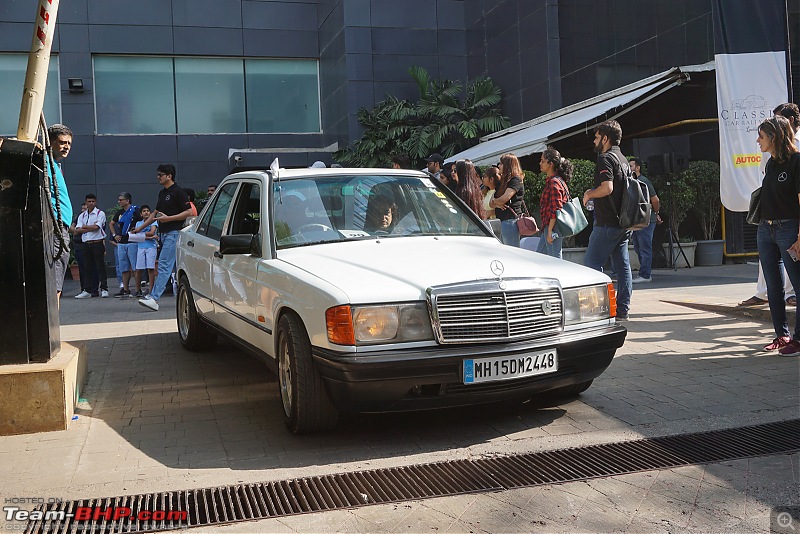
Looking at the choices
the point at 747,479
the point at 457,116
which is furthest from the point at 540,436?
the point at 457,116

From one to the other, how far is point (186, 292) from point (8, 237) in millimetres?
2663

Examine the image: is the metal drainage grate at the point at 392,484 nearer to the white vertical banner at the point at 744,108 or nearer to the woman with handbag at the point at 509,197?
the woman with handbag at the point at 509,197

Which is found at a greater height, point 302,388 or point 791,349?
point 302,388

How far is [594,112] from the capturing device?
14.5m

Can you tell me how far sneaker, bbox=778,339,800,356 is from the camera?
652 centimetres

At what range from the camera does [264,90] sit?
2341 centimetres

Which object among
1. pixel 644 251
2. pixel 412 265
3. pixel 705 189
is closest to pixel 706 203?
pixel 705 189

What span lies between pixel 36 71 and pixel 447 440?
342 centimetres

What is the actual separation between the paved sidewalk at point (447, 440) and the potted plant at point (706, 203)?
882 centimetres

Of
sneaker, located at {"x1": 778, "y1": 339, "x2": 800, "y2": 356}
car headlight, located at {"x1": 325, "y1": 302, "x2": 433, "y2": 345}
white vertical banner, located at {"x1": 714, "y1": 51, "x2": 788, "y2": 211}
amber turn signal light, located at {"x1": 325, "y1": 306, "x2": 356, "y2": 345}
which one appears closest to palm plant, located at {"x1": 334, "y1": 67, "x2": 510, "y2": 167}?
white vertical banner, located at {"x1": 714, "y1": 51, "x2": 788, "y2": 211}

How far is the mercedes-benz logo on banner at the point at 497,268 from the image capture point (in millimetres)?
4586

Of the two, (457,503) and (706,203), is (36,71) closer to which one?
(457,503)

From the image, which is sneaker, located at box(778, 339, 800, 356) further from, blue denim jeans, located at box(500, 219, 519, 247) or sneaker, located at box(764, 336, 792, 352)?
blue denim jeans, located at box(500, 219, 519, 247)
